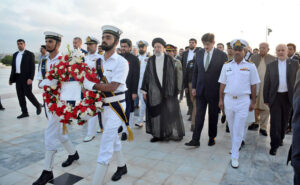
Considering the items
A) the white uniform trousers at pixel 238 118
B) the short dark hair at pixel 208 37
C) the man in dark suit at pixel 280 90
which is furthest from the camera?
the short dark hair at pixel 208 37

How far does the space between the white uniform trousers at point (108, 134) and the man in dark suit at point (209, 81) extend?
7.02ft

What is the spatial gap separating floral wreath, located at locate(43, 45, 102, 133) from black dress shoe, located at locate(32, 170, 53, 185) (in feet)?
2.86

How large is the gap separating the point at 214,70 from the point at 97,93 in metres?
2.54

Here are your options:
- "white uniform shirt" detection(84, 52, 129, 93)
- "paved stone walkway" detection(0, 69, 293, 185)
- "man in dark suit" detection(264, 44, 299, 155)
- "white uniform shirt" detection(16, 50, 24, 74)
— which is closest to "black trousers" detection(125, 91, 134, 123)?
"paved stone walkway" detection(0, 69, 293, 185)

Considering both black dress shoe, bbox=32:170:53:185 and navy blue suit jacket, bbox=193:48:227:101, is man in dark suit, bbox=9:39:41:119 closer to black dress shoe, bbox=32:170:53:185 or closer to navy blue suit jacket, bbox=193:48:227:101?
black dress shoe, bbox=32:170:53:185

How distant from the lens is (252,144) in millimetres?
4809

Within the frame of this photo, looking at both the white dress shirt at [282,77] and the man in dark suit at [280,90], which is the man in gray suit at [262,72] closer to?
the man in dark suit at [280,90]

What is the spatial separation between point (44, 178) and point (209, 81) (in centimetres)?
330

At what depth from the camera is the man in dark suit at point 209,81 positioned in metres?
4.45

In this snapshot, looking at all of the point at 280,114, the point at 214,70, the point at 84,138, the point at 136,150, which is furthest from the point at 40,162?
the point at 280,114

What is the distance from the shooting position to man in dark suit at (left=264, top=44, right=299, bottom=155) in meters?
4.24

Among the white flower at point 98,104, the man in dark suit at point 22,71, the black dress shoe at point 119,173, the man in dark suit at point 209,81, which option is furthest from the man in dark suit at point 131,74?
the man in dark suit at point 22,71

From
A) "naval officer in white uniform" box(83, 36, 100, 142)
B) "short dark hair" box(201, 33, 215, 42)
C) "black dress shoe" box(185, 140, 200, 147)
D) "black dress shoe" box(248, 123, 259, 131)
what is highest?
"short dark hair" box(201, 33, 215, 42)

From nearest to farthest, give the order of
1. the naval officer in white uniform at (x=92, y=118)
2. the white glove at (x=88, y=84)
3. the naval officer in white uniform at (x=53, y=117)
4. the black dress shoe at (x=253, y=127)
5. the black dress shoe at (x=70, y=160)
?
1. the white glove at (x=88, y=84)
2. the naval officer in white uniform at (x=53, y=117)
3. the black dress shoe at (x=70, y=160)
4. the naval officer in white uniform at (x=92, y=118)
5. the black dress shoe at (x=253, y=127)
